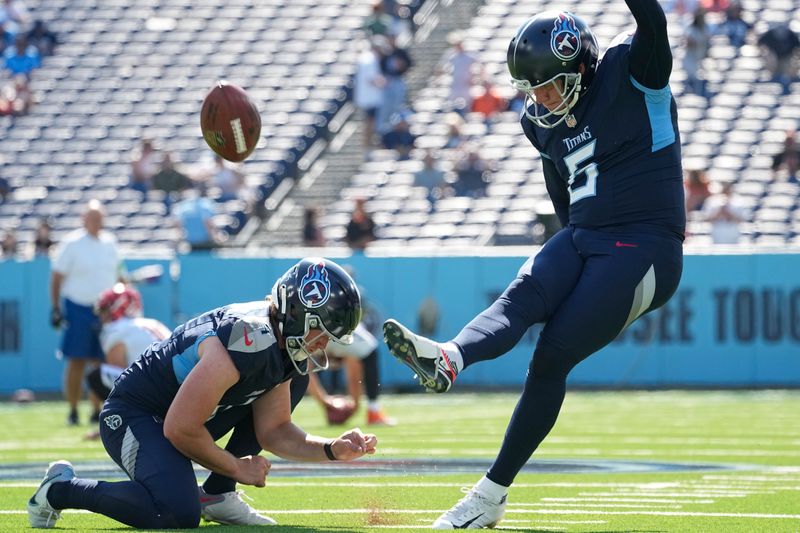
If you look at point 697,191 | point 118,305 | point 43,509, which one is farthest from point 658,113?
point 697,191

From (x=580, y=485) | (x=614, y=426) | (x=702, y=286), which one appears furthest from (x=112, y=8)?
(x=580, y=485)

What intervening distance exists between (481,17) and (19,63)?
24.0 feet

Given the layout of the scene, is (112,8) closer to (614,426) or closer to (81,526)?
(614,426)

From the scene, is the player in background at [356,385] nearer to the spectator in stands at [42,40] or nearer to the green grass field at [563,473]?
the green grass field at [563,473]

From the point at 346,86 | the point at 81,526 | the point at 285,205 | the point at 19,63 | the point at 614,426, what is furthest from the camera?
the point at 19,63

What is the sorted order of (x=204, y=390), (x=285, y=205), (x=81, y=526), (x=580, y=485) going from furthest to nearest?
(x=285, y=205) < (x=580, y=485) < (x=81, y=526) < (x=204, y=390)

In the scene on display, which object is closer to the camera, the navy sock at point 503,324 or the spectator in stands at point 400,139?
the navy sock at point 503,324

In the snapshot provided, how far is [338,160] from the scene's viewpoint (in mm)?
21094

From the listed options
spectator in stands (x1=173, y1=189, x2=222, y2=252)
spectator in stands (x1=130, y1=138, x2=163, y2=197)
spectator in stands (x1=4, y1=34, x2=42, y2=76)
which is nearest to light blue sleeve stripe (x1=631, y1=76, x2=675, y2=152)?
spectator in stands (x1=173, y1=189, x2=222, y2=252)

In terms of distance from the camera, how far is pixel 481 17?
22.5 metres

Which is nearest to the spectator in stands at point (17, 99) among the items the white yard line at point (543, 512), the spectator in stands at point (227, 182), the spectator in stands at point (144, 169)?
the spectator in stands at point (144, 169)

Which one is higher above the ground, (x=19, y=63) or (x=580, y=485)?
(x=580, y=485)

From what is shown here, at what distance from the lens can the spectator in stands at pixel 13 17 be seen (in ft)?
79.4

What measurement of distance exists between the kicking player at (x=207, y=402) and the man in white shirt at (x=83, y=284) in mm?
7695
